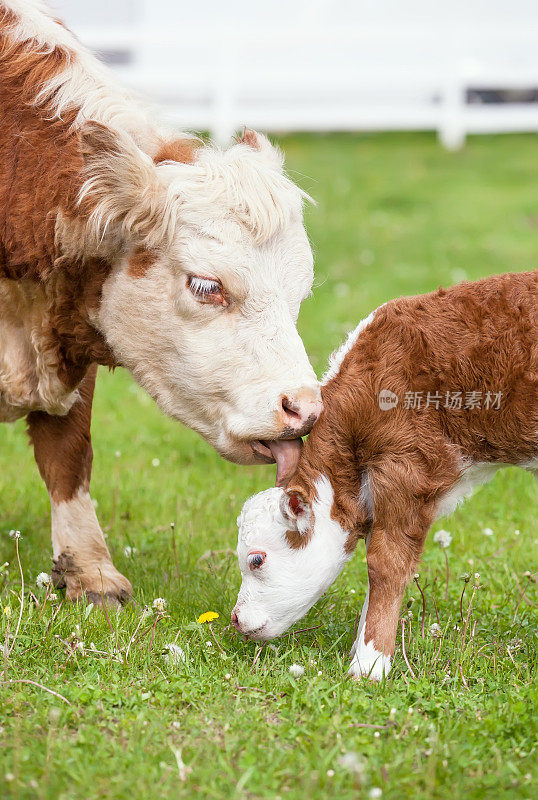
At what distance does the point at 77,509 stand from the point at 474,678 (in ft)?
6.24

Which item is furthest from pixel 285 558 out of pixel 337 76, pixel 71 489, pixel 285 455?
pixel 337 76

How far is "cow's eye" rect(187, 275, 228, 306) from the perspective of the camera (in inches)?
139

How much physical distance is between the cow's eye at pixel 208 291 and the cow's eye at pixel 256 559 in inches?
34.8

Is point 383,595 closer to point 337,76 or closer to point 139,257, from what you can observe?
point 139,257

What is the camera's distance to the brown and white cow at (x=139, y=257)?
11.6 feet

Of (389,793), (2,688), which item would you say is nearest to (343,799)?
(389,793)

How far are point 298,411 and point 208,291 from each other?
52 centimetres

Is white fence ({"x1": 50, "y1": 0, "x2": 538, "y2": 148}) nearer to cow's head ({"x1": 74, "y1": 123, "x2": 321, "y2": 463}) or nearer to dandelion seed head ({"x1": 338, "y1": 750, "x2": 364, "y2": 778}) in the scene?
cow's head ({"x1": 74, "y1": 123, "x2": 321, "y2": 463})

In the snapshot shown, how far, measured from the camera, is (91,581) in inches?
177

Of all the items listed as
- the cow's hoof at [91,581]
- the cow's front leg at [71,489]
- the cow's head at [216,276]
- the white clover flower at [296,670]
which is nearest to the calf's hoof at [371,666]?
the white clover flower at [296,670]

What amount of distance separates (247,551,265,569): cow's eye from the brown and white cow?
33 centimetres

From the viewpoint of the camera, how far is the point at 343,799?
2.82 m

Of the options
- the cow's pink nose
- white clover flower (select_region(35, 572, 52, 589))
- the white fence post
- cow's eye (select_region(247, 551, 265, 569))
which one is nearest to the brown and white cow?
the cow's pink nose

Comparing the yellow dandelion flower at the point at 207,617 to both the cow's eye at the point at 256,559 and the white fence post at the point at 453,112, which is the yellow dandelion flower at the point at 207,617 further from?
the white fence post at the point at 453,112
